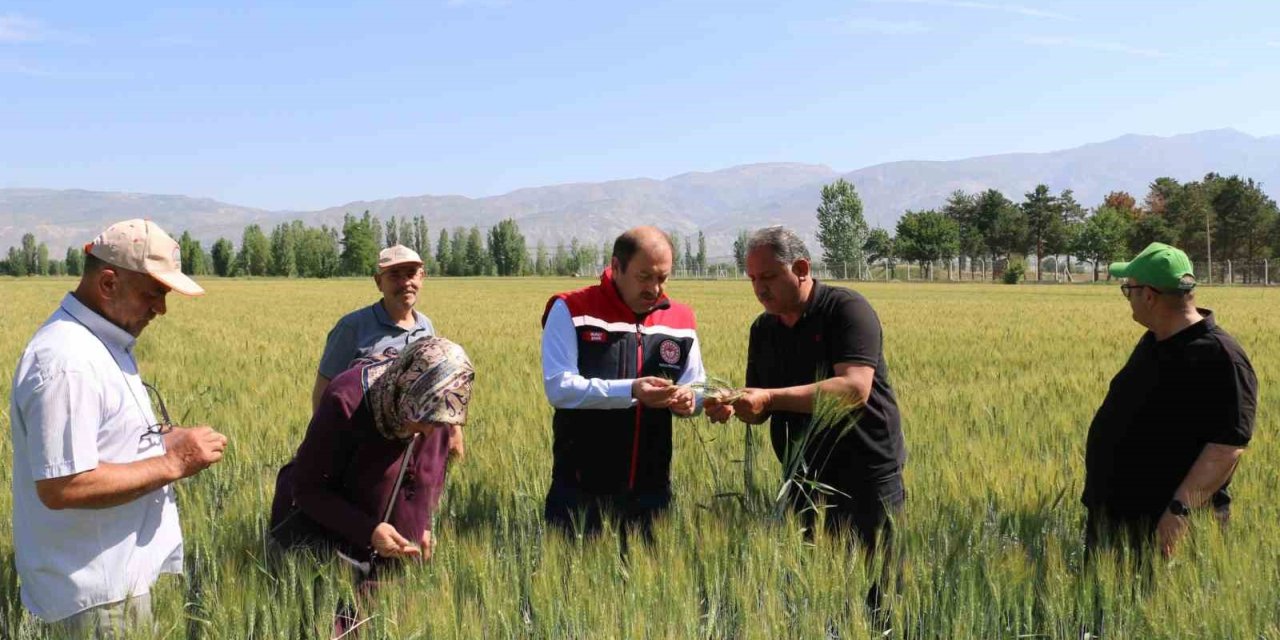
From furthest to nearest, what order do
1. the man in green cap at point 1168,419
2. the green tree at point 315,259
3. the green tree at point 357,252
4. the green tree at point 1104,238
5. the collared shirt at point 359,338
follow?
the green tree at point 315,259 → the green tree at point 357,252 → the green tree at point 1104,238 → the collared shirt at point 359,338 → the man in green cap at point 1168,419

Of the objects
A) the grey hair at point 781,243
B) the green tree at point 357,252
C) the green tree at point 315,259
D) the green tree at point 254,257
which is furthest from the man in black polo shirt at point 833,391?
the green tree at point 254,257

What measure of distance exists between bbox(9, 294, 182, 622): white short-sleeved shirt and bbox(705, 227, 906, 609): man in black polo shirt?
1.87m

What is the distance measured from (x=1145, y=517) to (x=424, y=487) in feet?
7.90

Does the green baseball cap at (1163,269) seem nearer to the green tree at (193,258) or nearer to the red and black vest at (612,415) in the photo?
the red and black vest at (612,415)

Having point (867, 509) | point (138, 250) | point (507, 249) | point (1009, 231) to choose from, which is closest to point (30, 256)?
point (507, 249)

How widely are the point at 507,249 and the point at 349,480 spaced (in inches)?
4475

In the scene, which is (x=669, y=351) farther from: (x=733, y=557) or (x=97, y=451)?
(x=97, y=451)

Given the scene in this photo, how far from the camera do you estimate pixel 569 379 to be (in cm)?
320

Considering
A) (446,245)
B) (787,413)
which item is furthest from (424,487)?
(446,245)

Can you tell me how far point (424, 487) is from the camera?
2.72 m

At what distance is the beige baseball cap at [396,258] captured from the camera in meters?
4.54

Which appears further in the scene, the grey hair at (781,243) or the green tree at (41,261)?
the green tree at (41,261)

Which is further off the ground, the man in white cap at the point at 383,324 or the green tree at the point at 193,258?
the green tree at the point at 193,258

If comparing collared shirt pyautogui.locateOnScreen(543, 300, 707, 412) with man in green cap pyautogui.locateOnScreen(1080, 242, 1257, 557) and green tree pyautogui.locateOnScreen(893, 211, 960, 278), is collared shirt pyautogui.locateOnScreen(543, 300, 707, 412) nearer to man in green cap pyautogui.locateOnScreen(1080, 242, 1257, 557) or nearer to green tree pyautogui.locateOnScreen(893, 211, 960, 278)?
man in green cap pyautogui.locateOnScreen(1080, 242, 1257, 557)
